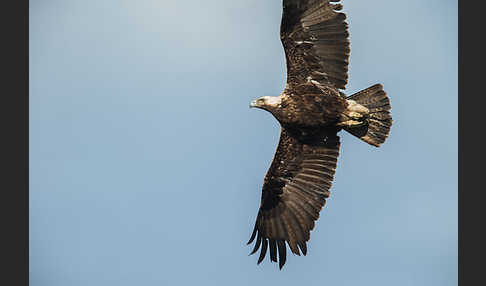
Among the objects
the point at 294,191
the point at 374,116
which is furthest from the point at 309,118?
the point at 294,191

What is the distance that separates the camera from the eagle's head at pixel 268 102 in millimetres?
12516

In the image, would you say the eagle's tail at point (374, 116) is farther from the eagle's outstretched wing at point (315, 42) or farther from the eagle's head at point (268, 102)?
the eagle's head at point (268, 102)

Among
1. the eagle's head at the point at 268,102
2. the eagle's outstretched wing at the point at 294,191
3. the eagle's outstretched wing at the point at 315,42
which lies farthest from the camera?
the eagle's outstretched wing at the point at 294,191

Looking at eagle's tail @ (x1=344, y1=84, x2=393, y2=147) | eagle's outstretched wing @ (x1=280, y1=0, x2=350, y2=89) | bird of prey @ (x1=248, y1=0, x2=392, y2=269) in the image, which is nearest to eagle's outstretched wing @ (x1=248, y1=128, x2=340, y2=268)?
bird of prey @ (x1=248, y1=0, x2=392, y2=269)

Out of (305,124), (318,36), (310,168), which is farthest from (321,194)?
(318,36)

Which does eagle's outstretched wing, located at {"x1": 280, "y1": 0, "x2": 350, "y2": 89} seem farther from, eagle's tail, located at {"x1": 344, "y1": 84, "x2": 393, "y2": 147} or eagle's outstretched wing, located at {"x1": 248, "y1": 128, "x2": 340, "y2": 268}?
eagle's outstretched wing, located at {"x1": 248, "y1": 128, "x2": 340, "y2": 268}

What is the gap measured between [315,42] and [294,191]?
8.46ft

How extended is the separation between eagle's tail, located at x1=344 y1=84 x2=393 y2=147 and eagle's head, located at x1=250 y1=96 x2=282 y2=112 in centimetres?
112

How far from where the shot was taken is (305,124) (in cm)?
1258

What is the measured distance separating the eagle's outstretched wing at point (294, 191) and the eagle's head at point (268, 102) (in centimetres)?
72

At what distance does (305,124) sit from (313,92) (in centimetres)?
52

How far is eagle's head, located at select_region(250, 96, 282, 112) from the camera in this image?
12.5 m

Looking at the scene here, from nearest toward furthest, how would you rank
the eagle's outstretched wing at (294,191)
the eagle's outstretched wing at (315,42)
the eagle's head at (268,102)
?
the eagle's outstretched wing at (315,42) < the eagle's head at (268,102) < the eagle's outstretched wing at (294,191)

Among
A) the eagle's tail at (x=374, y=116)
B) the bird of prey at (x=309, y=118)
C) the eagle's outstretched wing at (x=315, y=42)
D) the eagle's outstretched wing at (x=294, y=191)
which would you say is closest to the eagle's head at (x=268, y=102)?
the bird of prey at (x=309, y=118)
